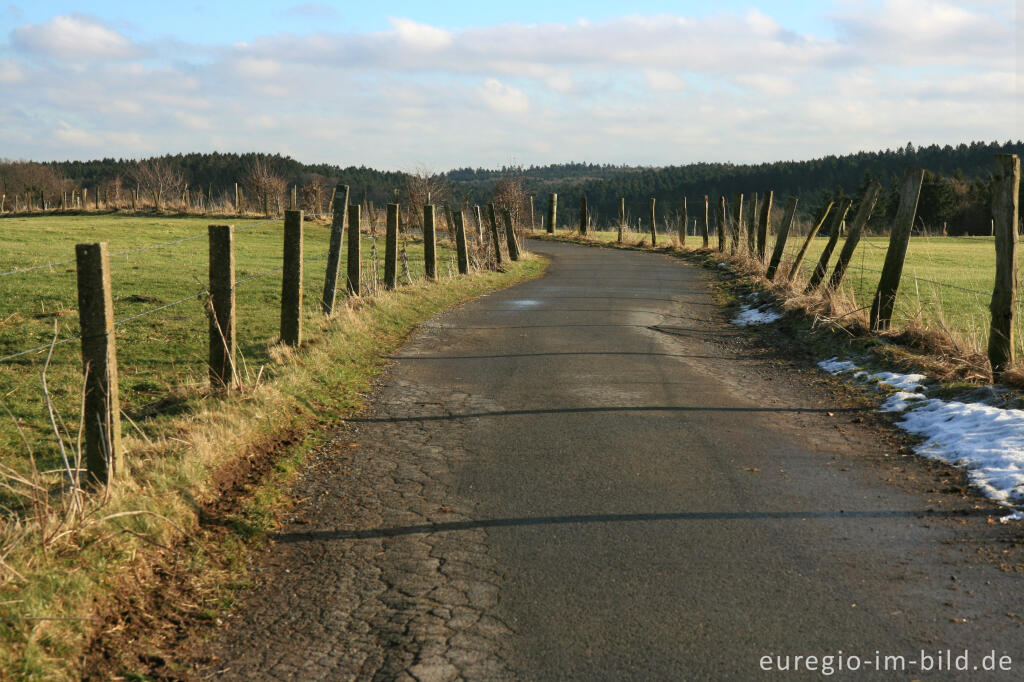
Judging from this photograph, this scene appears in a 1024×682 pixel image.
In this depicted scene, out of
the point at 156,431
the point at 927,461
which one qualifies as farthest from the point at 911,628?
the point at 156,431

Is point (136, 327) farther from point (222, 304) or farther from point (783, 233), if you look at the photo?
point (783, 233)

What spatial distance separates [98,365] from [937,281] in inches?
643

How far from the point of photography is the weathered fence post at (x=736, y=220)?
26484 millimetres

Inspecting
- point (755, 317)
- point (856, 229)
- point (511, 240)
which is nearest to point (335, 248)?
point (755, 317)

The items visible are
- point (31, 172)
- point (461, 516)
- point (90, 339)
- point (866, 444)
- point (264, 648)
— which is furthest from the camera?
point (31, 172)

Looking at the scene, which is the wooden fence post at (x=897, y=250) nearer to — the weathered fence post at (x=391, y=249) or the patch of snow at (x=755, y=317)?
the patch of snow at (x=755, y=317)

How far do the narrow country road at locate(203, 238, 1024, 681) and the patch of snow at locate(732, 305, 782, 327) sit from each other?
203 inches

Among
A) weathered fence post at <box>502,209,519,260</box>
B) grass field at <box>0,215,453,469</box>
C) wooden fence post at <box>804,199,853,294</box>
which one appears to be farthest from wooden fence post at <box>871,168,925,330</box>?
weathered fence post at <box>502,209,519,260</box>

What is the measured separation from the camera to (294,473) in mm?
6230

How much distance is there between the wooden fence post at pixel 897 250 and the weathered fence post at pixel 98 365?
923cm

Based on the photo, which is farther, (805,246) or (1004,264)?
(805,246)

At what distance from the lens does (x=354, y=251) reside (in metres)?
13.9

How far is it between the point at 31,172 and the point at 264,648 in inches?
4570

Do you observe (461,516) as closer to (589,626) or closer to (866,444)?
(589,626)
